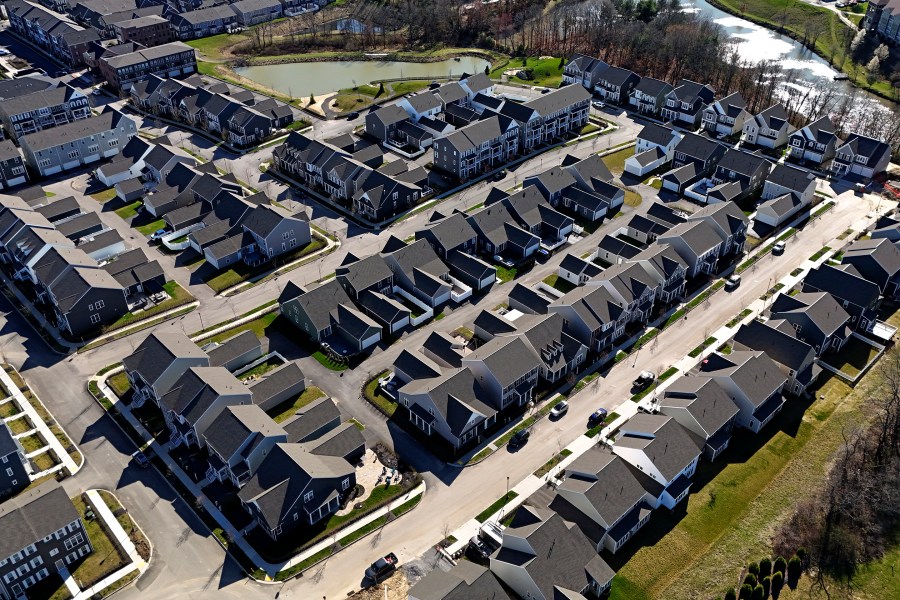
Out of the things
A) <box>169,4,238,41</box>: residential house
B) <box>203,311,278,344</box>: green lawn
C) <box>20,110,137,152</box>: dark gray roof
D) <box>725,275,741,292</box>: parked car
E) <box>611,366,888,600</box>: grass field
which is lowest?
<box>611,366,888,600</box>: grass field

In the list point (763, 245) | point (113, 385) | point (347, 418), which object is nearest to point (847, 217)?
point (763, 245)

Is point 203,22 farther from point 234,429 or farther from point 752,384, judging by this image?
point 752,384

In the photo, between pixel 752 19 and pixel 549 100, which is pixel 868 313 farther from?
pixel 752 19

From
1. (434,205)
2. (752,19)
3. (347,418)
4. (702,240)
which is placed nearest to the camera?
(347,418)

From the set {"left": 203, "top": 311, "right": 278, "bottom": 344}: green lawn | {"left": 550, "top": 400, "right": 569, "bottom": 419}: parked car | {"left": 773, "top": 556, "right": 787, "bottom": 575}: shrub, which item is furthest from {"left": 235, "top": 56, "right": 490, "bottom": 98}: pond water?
{"left": 773, "top": 556, "right": 787, "bottom": 575}: shrub

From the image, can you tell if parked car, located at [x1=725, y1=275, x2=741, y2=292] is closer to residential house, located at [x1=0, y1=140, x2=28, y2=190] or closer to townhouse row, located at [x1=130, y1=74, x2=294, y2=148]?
townhouse row, located at [x1=130, y1=74, x2=294, y2=148]

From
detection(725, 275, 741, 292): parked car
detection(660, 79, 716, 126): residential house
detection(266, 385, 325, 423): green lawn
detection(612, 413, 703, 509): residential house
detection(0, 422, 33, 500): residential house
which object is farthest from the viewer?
detection(660, 79, 716, 126): residential house
